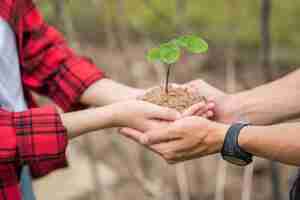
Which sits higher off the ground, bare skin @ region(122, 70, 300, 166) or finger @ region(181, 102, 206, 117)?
finger @ region(181, 102, 206, 117)

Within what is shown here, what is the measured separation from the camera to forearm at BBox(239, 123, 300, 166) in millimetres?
1333

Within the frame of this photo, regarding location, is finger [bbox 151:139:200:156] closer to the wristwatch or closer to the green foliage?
the wristwatch

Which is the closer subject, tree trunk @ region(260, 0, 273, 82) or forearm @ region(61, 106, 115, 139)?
forearm @ region(61, 106, 115, 139)

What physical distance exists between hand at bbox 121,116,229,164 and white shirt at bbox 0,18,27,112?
10.6 inches

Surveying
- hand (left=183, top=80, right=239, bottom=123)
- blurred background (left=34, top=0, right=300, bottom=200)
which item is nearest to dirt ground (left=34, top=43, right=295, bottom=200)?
blurred background (left=34, top=0, right=300, bottom=200)

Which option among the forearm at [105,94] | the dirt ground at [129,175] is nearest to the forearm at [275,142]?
the forearm at [105,94]

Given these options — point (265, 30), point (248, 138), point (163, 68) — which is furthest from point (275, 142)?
point (163, 68)

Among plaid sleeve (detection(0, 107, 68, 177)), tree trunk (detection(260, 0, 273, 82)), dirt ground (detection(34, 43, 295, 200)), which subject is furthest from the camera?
dirt ground (detection(34, 43, 295, 200))

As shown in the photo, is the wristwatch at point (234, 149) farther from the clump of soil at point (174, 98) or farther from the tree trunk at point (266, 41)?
the tree trunk at point (266, 41)

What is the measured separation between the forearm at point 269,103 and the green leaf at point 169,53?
0.28 metres

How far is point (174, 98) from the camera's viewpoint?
4.83 ft

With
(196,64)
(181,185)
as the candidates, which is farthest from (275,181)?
(196,64)

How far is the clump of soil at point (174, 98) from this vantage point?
1468mm

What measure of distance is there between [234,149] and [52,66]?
1.45 feet
